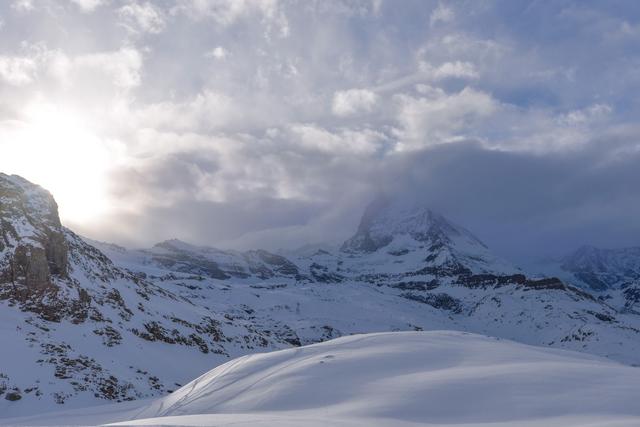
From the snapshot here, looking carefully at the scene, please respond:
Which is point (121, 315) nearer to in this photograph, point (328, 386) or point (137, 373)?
point (137, 373)

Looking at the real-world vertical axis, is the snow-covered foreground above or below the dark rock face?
below

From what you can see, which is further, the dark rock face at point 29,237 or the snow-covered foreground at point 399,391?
the dark rock face at point 29,237

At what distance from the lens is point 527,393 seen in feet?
39.6

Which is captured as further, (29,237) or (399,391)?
(29,237)

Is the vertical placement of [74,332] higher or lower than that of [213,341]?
higher

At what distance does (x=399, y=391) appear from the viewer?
13.6 metres

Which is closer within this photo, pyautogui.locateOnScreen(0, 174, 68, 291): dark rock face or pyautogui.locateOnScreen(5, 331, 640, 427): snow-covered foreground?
pyautogui.locateOnScreen(5, 331, 640, 427): snow-covered foreground

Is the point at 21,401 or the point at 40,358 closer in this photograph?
the point at 21,401

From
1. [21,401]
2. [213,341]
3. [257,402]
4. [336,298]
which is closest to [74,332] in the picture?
[21,401]

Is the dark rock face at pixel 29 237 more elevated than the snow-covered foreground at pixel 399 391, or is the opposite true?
the dark rock face at pixel 29 237

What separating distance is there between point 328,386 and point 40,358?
26189 mm

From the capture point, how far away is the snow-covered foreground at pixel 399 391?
36.4ft

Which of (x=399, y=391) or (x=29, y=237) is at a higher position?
(x=29, y=237)

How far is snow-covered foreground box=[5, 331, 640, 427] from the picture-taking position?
11109 mm
